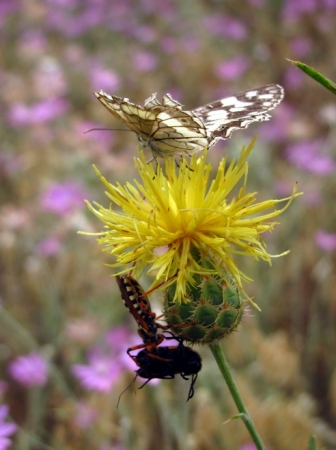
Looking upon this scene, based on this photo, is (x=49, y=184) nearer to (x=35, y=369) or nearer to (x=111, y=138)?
(x=111, y=138)

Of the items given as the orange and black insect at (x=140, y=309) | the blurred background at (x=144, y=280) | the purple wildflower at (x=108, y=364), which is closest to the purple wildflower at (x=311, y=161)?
the blurred background at (x=144, y=280)

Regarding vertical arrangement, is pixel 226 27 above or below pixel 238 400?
above

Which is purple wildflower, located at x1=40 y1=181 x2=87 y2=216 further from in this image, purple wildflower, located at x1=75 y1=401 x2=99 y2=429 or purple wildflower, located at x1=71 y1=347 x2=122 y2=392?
purple wildflower, located at x1=75 y1=401 x2=99 y2=429

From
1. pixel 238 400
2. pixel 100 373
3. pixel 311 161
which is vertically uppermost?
pixel 311 161

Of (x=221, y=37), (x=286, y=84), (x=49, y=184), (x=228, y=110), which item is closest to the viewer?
(x=228, y=110)

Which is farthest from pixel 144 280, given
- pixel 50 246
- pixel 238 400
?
pixel 238 400

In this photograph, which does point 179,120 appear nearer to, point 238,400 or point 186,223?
point 186,223

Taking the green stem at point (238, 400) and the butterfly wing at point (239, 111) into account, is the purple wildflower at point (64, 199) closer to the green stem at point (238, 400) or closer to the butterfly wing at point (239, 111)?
the butterfly wing at point (239, 111)

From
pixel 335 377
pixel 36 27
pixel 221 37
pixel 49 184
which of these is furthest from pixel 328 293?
pixel 36 27
